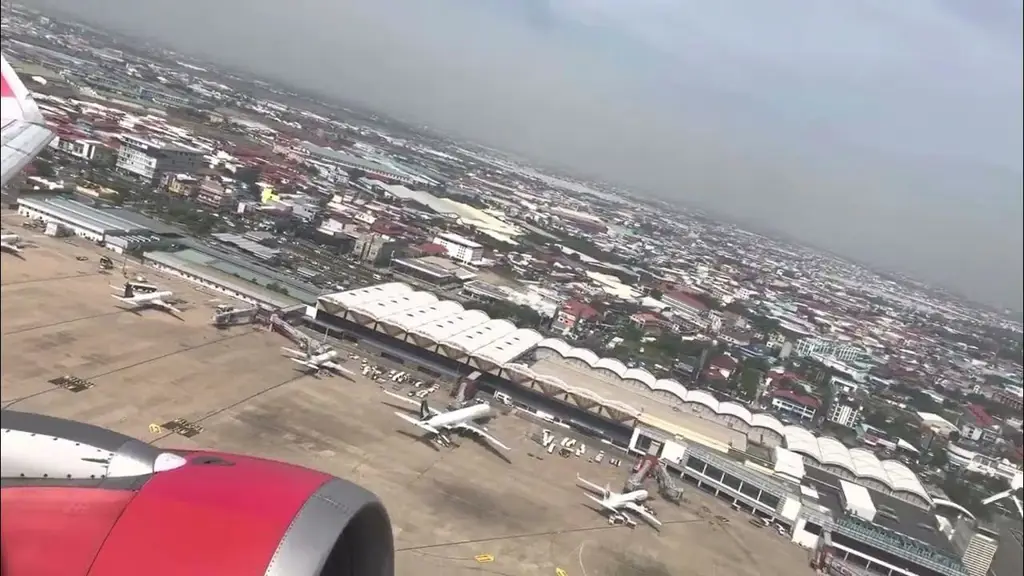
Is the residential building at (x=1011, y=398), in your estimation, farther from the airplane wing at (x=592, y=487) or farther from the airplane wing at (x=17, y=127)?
the airplane wing at (x=17, y=127)

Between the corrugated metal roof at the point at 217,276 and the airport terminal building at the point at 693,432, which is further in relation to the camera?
the corrugated metal roof at the point at 217,276

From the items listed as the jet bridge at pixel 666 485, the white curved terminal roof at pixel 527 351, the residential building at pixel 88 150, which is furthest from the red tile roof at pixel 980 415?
the residential building at pixel 88 150

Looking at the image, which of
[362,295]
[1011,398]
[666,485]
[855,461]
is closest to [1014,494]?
[855,461]

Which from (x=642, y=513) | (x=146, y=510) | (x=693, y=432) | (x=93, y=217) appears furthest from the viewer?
(x=693, y=432)

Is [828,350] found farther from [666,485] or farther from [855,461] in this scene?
[666,485]

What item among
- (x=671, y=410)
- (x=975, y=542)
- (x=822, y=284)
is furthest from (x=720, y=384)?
(x=822, y=284)
